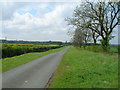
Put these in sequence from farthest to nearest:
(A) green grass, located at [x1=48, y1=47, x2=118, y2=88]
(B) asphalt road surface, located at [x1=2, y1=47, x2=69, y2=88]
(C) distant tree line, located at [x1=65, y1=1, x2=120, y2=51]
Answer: (C) distant tree line, located at [x1=65, y1=1, x2=120, y2=51] → (B) asphalt road surface, located at [x1=2, y1=47, x2=69, y2=88] → (A) green grass, located at [x1=48, y1=47, x2=118, y2=88]

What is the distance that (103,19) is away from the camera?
28.8m

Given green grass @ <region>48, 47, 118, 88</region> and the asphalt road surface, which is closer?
green grass @ <region>48, 47, 118, 88</region>

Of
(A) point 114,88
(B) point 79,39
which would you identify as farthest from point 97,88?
(B) point 79,39

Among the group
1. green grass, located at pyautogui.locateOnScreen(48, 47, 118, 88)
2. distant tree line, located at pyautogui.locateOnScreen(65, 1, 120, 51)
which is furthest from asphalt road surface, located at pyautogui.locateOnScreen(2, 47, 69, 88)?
distant tree line, located at pyautogui.locateOnScreen(65, 1, 120, 51)

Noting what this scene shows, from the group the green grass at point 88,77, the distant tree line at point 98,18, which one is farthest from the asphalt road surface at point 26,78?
the distant tree line at point 98,18

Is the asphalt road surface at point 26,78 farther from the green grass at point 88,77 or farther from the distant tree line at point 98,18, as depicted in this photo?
the distant tree line at point 98,18

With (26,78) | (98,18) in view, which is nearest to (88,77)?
(26,78)

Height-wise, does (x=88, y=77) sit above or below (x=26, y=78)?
above

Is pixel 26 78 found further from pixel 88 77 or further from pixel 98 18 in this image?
pixel 98 18

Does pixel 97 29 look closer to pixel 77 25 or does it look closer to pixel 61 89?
pixel 77 25

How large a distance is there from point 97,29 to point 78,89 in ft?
85.1

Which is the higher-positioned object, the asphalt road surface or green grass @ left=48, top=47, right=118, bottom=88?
green grass @ left=48, top=47, right=118, bottom=88

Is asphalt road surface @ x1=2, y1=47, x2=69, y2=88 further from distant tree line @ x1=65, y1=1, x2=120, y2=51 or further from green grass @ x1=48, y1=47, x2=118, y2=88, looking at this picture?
distant tree line @ x1=65, y1=1, x2=120, y2=51

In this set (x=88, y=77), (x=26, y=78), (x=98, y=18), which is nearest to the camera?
(x=88, y=77)
